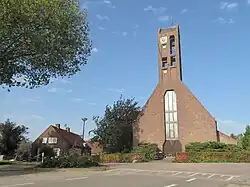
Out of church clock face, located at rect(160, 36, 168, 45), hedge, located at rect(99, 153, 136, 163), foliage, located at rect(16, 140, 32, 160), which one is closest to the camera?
hedge, located at rect(99, 153, 136, 163)

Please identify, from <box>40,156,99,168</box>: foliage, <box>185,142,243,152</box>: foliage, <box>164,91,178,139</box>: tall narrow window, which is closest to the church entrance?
<box>164,91,178,139</box>: tall narrow window

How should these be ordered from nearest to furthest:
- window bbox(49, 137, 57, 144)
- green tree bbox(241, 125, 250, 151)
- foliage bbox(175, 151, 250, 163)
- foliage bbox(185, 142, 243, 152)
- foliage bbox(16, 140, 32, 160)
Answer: foliage bbox(175, 151, 250, 163), foliage bbox(185, 142, 243, 152), green tree bbox(241, 125, 250, 151), foliage bbox(16, 140, 32, 160), window bbox(49, 137, 57, 144)

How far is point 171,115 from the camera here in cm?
5606

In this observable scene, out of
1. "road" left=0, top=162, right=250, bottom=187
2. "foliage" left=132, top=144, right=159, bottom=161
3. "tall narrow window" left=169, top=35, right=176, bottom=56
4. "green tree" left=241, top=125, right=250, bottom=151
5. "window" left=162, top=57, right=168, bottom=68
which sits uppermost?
"tall narrow window" left=169, top=35, right=176, bottom=56

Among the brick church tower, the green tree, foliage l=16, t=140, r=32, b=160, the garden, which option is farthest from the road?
foliage l=16, t=140, r=32, b=160

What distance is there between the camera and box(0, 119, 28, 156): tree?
5480 centimetres

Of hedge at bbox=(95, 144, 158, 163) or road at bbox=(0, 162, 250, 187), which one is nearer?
road at bbox=(0, 162, 250, 187)

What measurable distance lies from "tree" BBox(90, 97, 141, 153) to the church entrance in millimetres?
5964

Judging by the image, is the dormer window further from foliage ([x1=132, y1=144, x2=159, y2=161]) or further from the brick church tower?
foliage ([x1=132, y1=144, x2=159, y2=161])

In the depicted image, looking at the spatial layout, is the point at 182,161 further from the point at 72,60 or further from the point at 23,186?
the point at 23,186

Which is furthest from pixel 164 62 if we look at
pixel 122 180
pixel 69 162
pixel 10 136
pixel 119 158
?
pixel 122 180

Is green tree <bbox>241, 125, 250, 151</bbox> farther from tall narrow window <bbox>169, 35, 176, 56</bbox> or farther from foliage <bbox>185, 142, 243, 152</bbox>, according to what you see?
tall narrow window <bbox>169, 35, 176, 56</bbox>

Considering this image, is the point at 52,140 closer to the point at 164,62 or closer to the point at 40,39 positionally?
the point at 164,62

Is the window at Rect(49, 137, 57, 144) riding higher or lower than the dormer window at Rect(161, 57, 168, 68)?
lower
